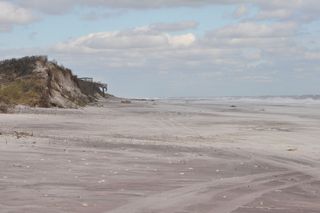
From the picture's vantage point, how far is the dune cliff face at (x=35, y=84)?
35.2 metres

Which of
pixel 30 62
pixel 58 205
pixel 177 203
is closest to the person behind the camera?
pixel 58 205

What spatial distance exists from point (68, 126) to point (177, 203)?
550 inches

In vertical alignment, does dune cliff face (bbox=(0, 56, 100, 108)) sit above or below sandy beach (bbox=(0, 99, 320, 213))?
above

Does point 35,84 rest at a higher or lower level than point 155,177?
higher

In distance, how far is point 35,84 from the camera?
36.8 metres

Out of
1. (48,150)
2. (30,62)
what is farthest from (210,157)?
(30,62)

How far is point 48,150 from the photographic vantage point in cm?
1228

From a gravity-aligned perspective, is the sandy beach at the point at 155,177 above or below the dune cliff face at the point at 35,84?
below

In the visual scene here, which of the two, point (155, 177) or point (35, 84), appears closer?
point (155, 177)

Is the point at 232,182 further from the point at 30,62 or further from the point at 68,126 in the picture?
the point at 30,62

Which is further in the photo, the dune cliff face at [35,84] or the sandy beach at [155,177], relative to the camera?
the dune cliff face at [35,84]

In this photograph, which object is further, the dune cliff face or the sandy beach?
the dune cliff face

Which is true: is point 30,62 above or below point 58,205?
above

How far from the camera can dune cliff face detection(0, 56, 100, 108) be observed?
116ft
